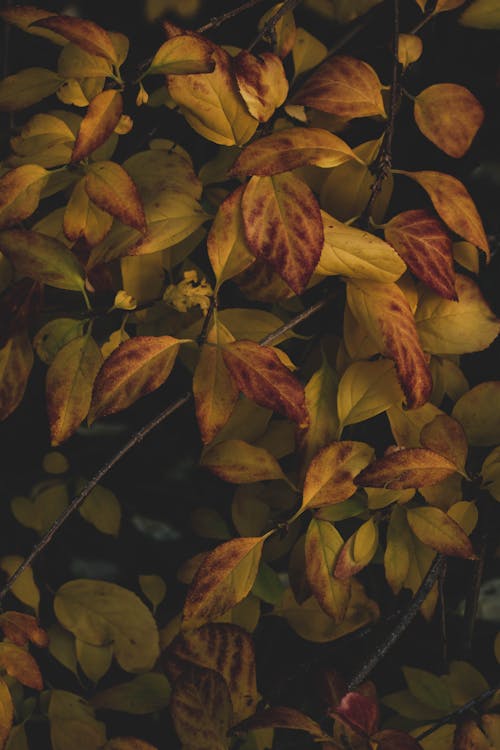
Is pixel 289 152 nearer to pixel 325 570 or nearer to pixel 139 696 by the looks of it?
pixel 325 570

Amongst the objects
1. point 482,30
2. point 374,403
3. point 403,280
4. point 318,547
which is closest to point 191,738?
point 318,547

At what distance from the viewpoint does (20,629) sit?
731 millimetres

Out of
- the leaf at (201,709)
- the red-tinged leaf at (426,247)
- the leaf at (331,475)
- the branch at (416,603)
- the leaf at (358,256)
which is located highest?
the leaf at (358,256)

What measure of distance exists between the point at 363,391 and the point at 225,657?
0.28 m

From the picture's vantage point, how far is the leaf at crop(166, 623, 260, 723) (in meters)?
0.74

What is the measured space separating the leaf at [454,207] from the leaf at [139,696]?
1.90 feet

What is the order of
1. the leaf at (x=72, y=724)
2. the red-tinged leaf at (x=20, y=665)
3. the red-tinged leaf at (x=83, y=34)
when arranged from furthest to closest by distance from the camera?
the leaf at (x=72, y=724)
the red-tinged leaf at (x=20, y=665)
the red-tinged leaf at (x=83, y=34)

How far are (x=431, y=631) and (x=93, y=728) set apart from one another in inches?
15.9

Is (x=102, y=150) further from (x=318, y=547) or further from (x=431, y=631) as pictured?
(x=431, y=631)

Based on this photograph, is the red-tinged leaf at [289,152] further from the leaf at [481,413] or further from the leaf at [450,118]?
the leaf at [481,413]

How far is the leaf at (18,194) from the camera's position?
2.25ft

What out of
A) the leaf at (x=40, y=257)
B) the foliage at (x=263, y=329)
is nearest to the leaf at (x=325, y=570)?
the foliage at (x=263, y=329)

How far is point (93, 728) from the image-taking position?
34.2 inches

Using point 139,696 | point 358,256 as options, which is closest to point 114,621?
point 139,696
